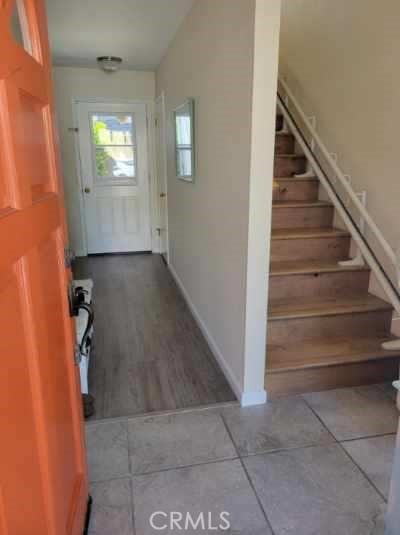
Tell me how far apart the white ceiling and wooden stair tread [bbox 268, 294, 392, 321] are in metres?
2.25

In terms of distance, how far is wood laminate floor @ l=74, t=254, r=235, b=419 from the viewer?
2.29m

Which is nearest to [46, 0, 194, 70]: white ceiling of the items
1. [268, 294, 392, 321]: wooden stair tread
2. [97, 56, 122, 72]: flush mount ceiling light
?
[97, 56, 122, 72]: flush mount ceiling light

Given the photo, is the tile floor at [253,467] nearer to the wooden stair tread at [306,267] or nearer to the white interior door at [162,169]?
the wooden stair tread at [306,267]

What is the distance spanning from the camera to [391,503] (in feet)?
4.29

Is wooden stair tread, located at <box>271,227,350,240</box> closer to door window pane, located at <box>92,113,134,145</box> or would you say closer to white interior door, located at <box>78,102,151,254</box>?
white interior door, located at <box>78,102,151,254</box>

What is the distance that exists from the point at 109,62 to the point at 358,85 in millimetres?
2819

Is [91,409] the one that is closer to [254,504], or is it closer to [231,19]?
[254,504]

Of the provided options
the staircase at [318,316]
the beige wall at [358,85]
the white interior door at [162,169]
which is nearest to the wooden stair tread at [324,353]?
the staircase at [318,316]

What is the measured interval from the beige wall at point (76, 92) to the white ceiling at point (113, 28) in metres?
0.33

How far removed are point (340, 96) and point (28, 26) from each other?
8.22ft

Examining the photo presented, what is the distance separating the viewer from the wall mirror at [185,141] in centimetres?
304

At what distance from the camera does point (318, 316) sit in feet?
8.07

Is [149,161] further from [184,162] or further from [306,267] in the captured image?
[306,267]

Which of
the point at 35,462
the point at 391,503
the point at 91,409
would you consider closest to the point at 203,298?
the point at 91,409
